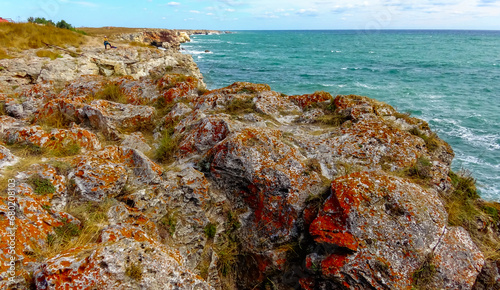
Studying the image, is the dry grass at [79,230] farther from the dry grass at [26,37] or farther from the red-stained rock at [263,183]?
the dry grass at [26,37]

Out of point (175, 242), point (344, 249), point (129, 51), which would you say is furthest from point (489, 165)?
point (129, 51)

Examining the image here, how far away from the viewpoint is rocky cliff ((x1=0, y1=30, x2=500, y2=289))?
371 centimetres

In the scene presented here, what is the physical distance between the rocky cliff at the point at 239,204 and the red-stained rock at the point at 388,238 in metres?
0.02

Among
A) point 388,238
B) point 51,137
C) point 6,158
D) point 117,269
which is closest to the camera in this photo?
point 117,269

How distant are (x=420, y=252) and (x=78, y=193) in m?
5.88

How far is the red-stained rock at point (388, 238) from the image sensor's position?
3.96 m

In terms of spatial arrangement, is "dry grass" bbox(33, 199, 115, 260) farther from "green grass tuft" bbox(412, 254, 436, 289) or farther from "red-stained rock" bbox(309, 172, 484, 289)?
"green grass tuft" bbox(412, 254, 436, 289)

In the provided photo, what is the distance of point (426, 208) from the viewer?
178 inches

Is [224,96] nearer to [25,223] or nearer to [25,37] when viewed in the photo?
[25,223]

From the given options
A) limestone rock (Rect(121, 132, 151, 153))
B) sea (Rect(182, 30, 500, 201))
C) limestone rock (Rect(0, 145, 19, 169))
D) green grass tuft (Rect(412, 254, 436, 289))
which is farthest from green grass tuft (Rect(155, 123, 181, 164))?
sea (Rect(182, 30, 500, 201))

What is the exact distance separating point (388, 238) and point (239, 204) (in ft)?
9.45

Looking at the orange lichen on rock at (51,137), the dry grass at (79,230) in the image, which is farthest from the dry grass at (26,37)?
the dry grass at (79,230)

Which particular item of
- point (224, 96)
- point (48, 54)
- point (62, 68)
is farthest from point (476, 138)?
point (48, 54)

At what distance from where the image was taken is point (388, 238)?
419cm
